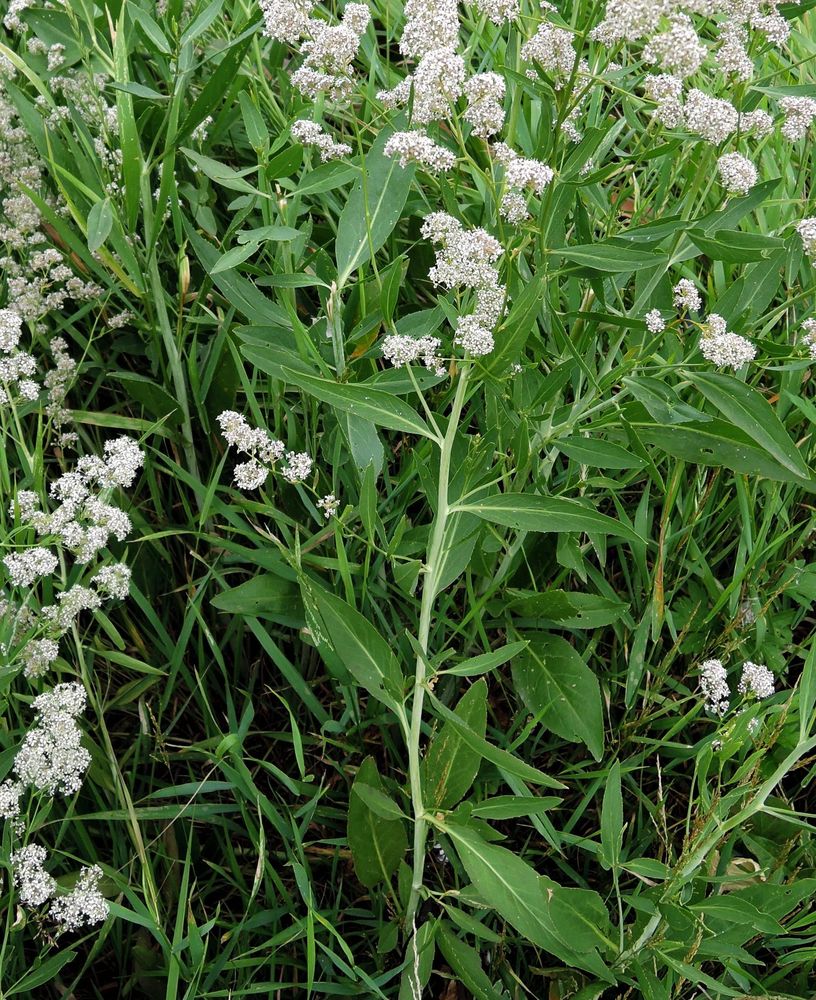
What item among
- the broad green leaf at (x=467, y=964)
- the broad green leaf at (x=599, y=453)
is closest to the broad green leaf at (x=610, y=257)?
the broad green leaf at (x=599, y=453)

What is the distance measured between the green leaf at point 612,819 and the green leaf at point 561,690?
0.14 meters

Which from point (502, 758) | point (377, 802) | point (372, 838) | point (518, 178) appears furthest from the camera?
point (372, 838)

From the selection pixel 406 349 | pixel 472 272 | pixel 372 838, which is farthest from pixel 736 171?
pixel 372 838

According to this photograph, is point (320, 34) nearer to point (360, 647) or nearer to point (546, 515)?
point (546, 515)

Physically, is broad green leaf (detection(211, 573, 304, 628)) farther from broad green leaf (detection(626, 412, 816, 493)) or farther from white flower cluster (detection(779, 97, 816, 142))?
white flower cluster (detection(779, 97, 816, 142))

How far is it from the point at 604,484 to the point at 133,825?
1.20 m

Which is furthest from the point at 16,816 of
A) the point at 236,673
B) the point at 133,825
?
the point at 236,673

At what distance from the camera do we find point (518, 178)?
1.60 meters

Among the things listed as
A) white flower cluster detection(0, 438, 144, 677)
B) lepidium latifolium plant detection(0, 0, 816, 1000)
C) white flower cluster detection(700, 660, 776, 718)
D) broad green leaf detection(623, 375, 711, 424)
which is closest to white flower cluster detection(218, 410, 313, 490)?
lepidium latifolium plant detection(0, 0, 816, 1000)

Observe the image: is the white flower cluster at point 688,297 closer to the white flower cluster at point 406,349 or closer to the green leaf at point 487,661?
the white flower cluster at point 406,349

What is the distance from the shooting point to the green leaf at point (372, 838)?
1986 millimetres

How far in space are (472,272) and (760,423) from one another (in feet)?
2.10

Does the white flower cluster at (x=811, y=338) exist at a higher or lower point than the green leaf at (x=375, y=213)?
lower

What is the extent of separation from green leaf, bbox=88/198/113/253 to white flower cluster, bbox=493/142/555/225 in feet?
2.74
